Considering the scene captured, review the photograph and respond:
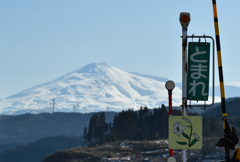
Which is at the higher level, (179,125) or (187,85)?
(187,85)

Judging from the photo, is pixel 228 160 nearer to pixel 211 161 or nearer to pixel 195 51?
pixel 195 51

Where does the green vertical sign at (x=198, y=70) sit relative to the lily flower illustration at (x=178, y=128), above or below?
above

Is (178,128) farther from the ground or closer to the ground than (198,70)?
closer to the ground

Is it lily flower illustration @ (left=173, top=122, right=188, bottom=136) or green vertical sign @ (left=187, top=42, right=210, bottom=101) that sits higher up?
green vertical sign @ (left=187, top=42, right=210, bottom=101)

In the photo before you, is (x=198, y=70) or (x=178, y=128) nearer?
(x=178, y=128)

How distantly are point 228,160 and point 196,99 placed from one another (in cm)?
487

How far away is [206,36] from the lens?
53.7 ft

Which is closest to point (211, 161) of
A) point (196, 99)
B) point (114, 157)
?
point (114, 157)

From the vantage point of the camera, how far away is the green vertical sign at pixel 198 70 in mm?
15727

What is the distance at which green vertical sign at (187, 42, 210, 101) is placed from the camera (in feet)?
51.6

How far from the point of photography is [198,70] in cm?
1577

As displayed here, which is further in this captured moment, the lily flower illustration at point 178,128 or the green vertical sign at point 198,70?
the green vertical sign at point 198,70

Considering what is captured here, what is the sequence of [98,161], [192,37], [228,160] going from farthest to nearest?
[98,161]
[192,37]
[228,160]

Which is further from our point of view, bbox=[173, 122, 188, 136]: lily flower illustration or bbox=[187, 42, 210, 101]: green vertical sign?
bbox=[187, 42, 210, 101]: green vertical sign
